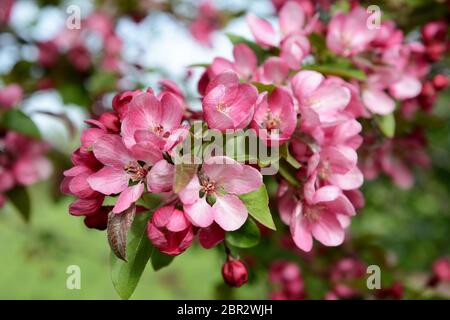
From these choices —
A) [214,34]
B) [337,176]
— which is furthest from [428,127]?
[214,34]

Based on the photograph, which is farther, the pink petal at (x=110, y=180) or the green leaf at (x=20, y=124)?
the green leaf at (x=20, y=124)

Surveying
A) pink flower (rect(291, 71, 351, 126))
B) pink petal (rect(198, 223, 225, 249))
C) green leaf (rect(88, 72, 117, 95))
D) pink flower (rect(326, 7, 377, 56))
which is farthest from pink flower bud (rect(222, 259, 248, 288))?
green leaf (rect(88, 72, 117, 95))

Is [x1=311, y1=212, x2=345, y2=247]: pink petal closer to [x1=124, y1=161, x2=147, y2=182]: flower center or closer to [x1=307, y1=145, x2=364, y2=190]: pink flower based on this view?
[x1=307, y1=145, x2=364, y2=190]: pink flower

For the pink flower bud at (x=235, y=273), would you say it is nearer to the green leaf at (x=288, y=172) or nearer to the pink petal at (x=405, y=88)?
the green leaf at (x=288, y=172)

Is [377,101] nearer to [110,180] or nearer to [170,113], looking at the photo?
[170,113]

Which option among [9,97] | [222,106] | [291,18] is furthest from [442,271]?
[9,97]

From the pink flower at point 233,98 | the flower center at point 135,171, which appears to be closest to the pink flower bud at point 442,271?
the pink flower at point 233,98
